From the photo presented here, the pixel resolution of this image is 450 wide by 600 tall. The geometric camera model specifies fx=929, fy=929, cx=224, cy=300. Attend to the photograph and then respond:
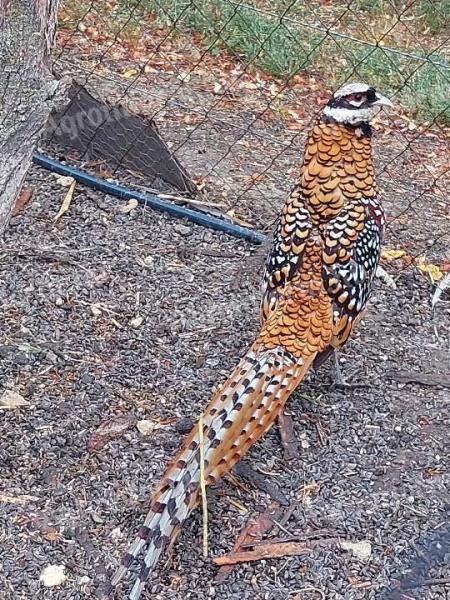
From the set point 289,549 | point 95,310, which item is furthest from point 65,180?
point 289,549

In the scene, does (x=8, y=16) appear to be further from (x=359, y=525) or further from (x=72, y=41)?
(x=72, y=41)

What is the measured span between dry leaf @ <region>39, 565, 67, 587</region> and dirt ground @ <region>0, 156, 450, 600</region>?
0.02 m

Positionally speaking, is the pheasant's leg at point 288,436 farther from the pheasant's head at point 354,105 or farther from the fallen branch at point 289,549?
the pheasant's head at point 354,105

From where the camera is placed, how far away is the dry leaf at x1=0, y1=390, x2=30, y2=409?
327 centimetres

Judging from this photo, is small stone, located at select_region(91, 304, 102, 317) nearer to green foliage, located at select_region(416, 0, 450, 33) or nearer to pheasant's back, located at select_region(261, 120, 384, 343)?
pheasant's back, located at select_region(261, 120, 384, 343)

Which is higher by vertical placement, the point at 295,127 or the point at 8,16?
the point at 8,16

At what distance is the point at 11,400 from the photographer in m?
3.29

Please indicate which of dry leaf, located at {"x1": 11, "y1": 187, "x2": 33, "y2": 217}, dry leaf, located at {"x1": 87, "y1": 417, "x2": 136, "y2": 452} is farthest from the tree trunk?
dry leaf, located at {"x1": 11, "y1": 187, "x2": 33, "y2": 217}

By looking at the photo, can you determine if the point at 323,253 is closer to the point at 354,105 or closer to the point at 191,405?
the point at 354,105

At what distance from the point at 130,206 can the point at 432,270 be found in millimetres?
1483

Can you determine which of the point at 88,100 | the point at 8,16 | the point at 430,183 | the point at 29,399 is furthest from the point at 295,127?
the point at 8,16

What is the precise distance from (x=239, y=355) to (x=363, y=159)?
0.92 meters

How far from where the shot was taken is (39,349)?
A: 3.55 metres

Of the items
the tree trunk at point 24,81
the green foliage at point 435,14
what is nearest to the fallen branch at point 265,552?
the tree trunk at point 24,81
